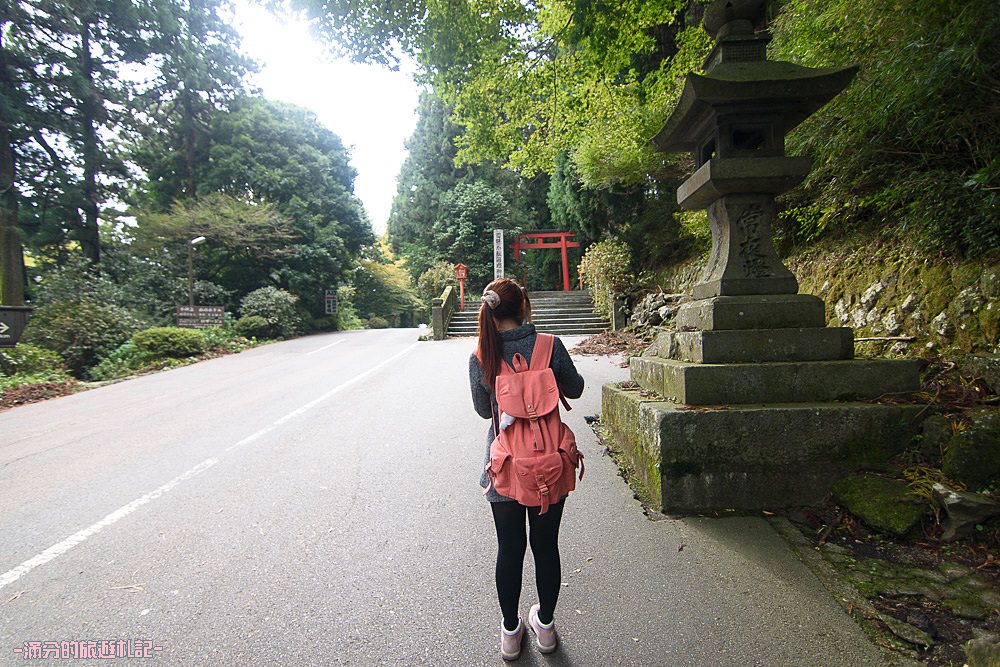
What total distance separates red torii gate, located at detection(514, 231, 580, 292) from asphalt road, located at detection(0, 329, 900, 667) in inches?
671

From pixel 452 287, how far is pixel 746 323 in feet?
49.8

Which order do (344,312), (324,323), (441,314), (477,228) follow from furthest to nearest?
(344,312), (477,228), (324,323), (441,314)

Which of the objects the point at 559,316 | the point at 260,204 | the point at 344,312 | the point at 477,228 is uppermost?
the point at 260,204

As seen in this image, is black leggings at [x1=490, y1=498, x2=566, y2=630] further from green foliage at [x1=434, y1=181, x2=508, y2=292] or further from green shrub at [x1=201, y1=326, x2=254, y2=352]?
green foliage at [x1=434, y1=181, x2=508, y2=292]

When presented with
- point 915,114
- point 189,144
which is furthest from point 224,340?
point 915,114

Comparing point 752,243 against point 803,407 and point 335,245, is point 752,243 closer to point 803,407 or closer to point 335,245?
point 803,407

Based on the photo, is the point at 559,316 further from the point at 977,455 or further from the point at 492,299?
the point at 492,299

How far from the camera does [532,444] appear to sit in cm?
181

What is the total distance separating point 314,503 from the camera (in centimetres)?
340

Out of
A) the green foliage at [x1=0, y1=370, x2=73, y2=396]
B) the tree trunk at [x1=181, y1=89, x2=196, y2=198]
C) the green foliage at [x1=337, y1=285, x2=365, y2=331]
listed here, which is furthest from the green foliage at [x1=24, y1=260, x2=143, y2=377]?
the green foliage at [x1=337, y1=285, x2=365, y2=331]

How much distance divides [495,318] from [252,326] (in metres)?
17.6

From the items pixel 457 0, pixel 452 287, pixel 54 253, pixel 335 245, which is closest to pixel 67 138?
pixel 54 253

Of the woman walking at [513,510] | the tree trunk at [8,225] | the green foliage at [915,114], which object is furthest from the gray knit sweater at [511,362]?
the tree trunk at [8,225]

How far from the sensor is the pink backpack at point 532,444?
1.78 meters
